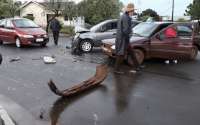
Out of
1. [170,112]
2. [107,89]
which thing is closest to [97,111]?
[170,112]

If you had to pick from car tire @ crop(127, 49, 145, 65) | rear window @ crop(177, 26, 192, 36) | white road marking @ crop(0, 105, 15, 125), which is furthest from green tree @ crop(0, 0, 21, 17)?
white road marking @ crop(0, 105, 15, 125)

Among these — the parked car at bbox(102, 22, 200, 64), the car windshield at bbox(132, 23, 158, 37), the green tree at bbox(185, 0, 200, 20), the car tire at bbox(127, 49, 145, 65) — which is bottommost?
the car tire at bbox(127, 49, 145, 65)

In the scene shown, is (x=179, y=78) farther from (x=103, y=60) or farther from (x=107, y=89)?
(x=103, y=60)

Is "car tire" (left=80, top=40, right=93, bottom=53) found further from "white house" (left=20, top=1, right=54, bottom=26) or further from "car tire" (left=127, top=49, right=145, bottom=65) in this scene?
"white house" (left=20, top=1, right=54, bottom=26)

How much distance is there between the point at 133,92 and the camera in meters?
9.35

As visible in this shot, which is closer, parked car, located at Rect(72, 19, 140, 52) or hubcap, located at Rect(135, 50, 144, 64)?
hubcap, located at Rect(135, 50, 144, 64)

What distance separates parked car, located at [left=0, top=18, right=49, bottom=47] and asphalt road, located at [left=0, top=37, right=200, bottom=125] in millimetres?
5871

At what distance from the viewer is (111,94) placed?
9.14 m

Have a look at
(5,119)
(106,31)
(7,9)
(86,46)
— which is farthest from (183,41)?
(7,9)

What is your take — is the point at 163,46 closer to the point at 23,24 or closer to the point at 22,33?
the point at 22,33

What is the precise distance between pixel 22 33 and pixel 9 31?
1.39 metres

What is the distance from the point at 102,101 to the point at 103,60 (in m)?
6.28

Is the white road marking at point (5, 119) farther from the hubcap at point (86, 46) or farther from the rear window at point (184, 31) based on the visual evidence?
the hubcap at point (86, 46)

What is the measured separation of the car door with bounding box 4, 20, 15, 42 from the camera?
20.9 metres
